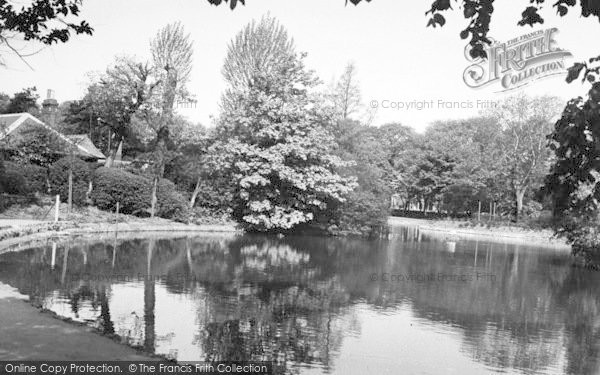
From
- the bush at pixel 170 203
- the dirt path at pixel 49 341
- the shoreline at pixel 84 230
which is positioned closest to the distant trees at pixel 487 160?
the shoreline at pixel 84 230

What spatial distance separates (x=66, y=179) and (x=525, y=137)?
4174 centimetres

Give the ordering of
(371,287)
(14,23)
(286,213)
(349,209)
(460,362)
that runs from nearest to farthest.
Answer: (14,23) → (460,362) → (371,287) → (286,213) → (349,209)

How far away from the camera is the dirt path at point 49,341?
19.5 ft

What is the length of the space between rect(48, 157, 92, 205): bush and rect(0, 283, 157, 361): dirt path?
68.0 ft

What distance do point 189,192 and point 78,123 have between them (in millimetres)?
17820

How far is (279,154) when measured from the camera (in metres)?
30.6

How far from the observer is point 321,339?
29.1 ft

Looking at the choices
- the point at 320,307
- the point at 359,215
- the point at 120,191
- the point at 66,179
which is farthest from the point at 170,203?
the point at 320,307

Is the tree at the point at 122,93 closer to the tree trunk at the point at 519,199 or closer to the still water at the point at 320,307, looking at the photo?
the still water at the point at 320,307

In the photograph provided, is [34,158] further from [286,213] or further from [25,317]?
[25,317]

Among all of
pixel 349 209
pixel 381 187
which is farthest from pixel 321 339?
pixel 381 187

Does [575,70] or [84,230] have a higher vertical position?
[575,70]

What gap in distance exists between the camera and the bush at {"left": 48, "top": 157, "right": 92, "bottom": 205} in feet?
88.9

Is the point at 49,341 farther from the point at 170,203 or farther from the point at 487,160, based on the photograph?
the point at 487,160
